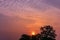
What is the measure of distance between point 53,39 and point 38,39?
31.8 feet

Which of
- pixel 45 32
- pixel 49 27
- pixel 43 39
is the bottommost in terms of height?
pixel 43 39

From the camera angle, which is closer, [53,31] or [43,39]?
[43,39]

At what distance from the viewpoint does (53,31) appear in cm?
5578

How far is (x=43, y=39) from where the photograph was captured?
5212 cm

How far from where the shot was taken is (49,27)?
5656 centimetres

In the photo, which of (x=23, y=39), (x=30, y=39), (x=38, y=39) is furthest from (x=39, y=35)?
(x=23, y=39)

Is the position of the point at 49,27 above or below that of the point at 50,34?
above

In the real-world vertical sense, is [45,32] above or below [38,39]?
above

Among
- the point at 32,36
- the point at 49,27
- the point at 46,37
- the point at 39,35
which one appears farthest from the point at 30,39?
the point at 49,27

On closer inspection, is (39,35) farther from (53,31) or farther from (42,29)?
(53,31)

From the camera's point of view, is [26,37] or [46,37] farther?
[26,37]

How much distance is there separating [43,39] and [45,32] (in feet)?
14.5

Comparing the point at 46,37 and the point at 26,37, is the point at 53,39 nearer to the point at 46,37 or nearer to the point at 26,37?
the point at 46,37

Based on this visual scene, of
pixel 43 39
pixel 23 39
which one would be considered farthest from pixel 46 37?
pixel 23 39
